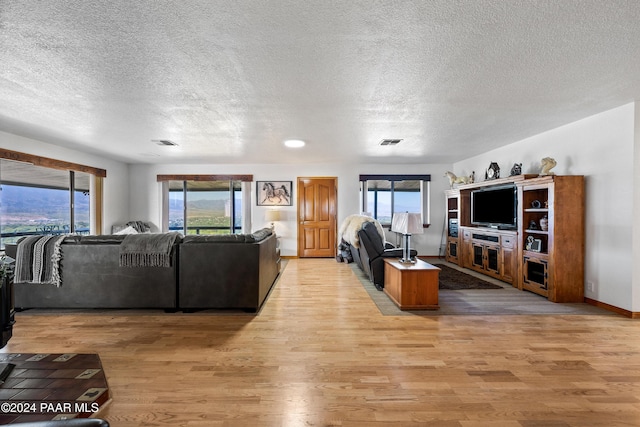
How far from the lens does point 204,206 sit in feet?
24.7

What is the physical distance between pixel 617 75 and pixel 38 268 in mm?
6028

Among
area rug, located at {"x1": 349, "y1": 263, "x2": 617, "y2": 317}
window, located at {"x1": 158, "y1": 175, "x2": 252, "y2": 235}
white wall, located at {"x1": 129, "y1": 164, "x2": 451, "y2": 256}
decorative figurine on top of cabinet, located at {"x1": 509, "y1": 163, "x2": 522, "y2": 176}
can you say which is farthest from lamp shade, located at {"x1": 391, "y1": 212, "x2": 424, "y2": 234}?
window, located at {"x1": 158, "y1": 175, "x2": 252, "y2": 235}

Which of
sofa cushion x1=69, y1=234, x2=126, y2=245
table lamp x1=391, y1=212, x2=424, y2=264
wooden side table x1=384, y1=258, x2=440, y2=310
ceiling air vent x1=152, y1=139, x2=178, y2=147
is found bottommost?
wooden side table x1=384, y1=258, x2=440, y2=310

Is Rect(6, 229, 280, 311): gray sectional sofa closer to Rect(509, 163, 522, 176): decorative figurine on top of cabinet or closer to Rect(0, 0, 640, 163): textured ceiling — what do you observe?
Rect(0, 0, 640, 163): textured ceiling

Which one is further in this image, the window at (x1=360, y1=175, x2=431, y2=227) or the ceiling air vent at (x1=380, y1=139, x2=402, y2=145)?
the window at (x1=360, y1=175, x2=431, y2=227)

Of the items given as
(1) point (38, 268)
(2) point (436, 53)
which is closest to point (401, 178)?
(2) point (436, 53)

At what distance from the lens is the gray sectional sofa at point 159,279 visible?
3383 mm

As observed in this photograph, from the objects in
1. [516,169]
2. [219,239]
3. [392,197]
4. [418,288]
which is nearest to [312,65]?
[219,239]

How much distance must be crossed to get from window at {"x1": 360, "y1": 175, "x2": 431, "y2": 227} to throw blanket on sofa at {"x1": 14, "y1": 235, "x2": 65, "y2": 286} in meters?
5.77

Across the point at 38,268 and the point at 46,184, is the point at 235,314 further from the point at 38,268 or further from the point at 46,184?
the point at 46,184

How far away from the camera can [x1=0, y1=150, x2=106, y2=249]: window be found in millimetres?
4410

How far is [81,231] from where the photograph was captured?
5.99 m

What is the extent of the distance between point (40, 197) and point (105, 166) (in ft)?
5.28

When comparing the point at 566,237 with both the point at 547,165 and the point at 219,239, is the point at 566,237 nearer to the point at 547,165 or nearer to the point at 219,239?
the point at 547,165
